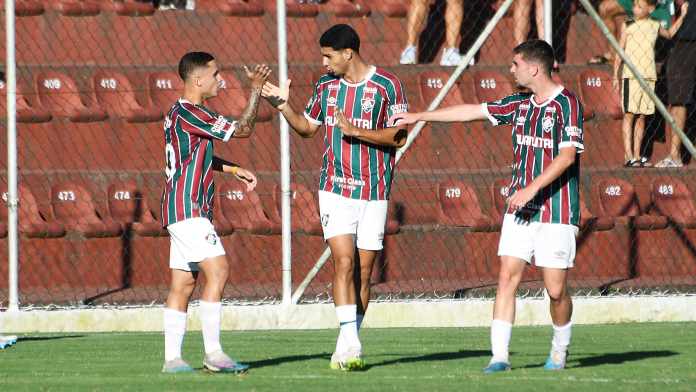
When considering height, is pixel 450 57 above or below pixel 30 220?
Result: above

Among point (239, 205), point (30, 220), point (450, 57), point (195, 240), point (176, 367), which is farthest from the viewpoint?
point (450, 57)

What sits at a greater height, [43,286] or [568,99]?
[568,99]

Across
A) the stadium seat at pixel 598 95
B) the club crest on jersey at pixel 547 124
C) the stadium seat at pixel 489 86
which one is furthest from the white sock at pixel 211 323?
the stadium seat at pixel 598 95

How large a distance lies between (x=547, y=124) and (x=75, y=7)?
8.58 m

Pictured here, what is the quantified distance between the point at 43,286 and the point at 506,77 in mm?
5711

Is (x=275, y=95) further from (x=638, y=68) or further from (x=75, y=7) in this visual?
(x=638, y=68)

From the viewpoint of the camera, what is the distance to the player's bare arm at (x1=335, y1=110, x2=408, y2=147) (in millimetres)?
8586

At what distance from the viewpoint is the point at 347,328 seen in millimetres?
8578

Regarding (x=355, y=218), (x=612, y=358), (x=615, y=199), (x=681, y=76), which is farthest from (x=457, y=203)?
(x=355, y=218)

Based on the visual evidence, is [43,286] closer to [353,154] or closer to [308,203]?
[308,203]

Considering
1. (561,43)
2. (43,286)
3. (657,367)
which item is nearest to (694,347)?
(657,367)

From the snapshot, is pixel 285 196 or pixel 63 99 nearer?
pixel 285 196

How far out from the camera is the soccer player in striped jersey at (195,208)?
834 cm

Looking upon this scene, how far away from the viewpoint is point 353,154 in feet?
29.5
